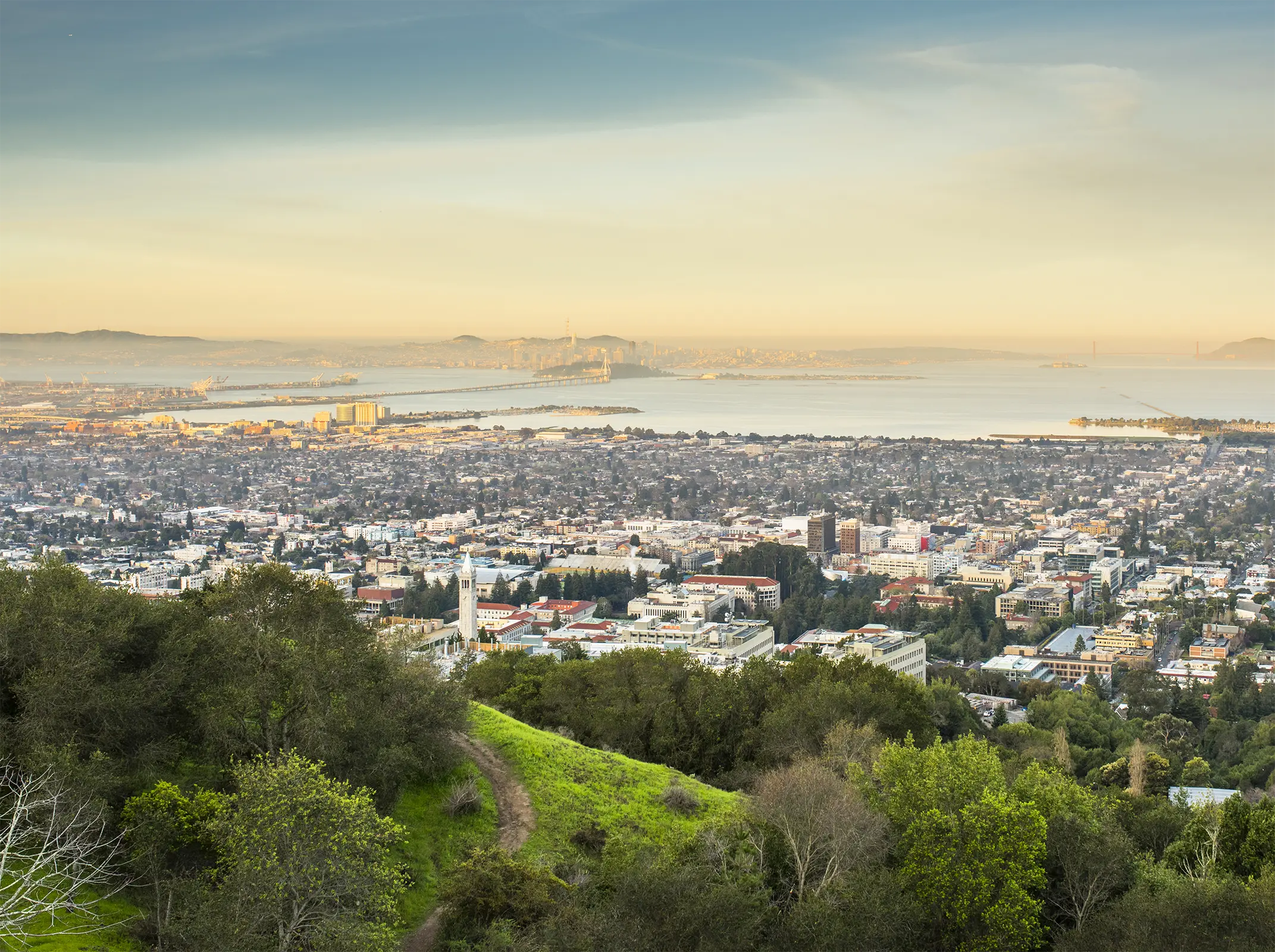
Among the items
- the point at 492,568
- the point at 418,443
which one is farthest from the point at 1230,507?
the point at 418,443

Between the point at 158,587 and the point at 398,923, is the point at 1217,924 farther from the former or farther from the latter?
the point at 158,587

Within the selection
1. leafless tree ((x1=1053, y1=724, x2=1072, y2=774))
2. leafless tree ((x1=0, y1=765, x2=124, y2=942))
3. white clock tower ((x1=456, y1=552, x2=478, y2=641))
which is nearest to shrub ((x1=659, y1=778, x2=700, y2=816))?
leafless tree ((x1=1053, y1=724, x2=1072, y2=774))

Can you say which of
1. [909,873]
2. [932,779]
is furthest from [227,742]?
[932,779]

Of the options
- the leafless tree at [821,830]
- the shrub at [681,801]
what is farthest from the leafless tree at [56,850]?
the shrub at [681,801]

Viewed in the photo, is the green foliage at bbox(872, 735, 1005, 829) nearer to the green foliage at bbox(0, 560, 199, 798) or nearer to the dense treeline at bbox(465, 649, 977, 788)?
the dense treeline at bbox(465, 649, 977, 788)

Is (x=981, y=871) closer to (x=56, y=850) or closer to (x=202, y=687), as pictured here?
(x=202, y=687)

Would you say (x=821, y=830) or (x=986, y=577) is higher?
(x=821, y=830)

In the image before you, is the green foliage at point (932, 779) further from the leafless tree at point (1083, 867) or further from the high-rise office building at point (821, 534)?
the high-rise office building at point (821, 534)
